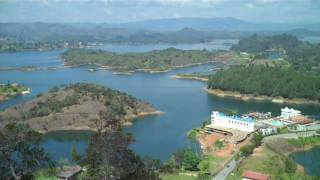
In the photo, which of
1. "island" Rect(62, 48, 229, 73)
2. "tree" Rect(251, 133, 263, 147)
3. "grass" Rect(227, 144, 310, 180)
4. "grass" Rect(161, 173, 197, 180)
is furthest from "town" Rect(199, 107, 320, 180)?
"island" Rect(62, 48, 229, 73)

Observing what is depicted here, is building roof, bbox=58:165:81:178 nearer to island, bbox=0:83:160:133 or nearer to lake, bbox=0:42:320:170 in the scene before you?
lake, bbox=0:42:320:170

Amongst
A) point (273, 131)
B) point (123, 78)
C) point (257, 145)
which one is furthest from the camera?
point (123, 78)

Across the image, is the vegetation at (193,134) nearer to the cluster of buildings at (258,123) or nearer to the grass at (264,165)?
the cluster of buildings at (258,123)

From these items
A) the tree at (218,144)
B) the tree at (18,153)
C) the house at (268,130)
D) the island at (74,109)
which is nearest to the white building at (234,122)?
the house at (268,130)

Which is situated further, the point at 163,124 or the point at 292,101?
the point at 292,101

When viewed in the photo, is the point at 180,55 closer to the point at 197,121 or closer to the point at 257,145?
the point at 197,121

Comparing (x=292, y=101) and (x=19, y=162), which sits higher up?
(x=19, y=162)

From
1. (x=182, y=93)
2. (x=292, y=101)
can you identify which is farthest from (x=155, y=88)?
(x=292, y=101)

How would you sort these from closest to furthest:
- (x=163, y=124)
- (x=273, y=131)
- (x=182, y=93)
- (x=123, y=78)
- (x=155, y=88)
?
(x=273, y=131) → (x=163, y=124) → (x=182, y=93) → (x=155, y=88) → (x=123, y=78)
